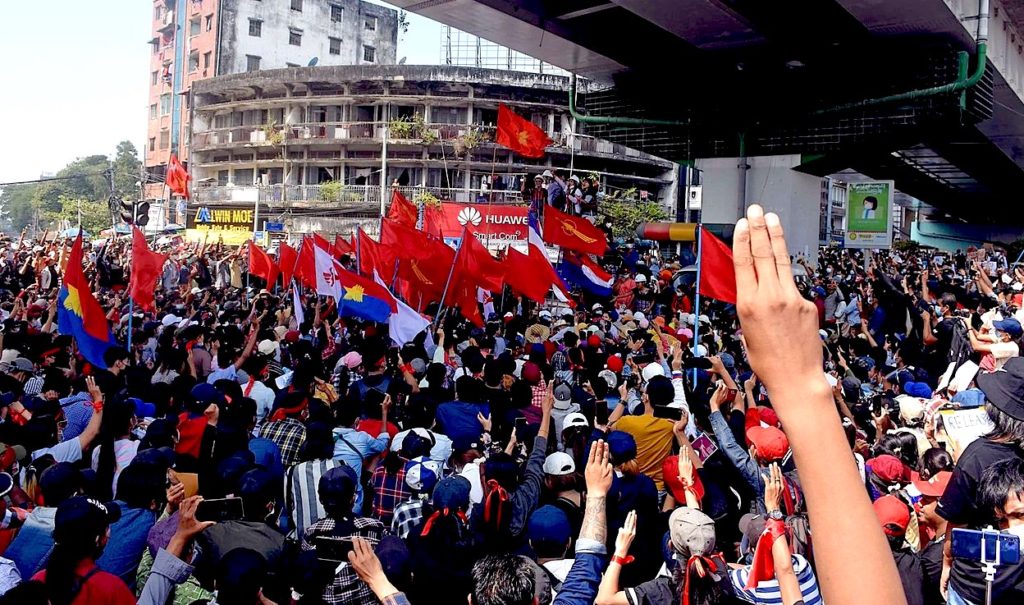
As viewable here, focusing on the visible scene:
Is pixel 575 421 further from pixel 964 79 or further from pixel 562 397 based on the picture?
pixel 964 79

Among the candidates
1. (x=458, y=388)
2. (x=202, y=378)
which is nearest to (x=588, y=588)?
(x=458, y=388)

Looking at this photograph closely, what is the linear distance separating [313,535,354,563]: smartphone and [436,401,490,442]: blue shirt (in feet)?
7.57

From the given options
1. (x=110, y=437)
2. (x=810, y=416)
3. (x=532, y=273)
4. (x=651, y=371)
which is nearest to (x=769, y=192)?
(x=532, y=273)

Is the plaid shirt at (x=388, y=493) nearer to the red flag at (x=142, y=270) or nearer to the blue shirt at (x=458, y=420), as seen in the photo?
the blue shirt at (x=458, y=420)

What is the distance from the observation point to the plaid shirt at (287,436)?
5.75 meters

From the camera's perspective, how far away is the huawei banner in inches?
1236

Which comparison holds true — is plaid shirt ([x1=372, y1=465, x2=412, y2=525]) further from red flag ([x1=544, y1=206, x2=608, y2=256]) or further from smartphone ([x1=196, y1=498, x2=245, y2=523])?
red flag ([x1=544, y1=206, x2=608, y2=256])

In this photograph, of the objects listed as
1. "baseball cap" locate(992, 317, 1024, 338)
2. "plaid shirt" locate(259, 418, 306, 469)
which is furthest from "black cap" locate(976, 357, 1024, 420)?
"plaid shirt" locate(259, 418, 306, 469)

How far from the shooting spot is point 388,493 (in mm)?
4996

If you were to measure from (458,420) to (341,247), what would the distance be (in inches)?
433

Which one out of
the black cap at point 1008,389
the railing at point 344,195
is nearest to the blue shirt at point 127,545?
the black cap at point 1008,389

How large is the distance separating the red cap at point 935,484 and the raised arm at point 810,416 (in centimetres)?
280

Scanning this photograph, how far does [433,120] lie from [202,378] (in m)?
34.9

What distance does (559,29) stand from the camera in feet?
51.0
